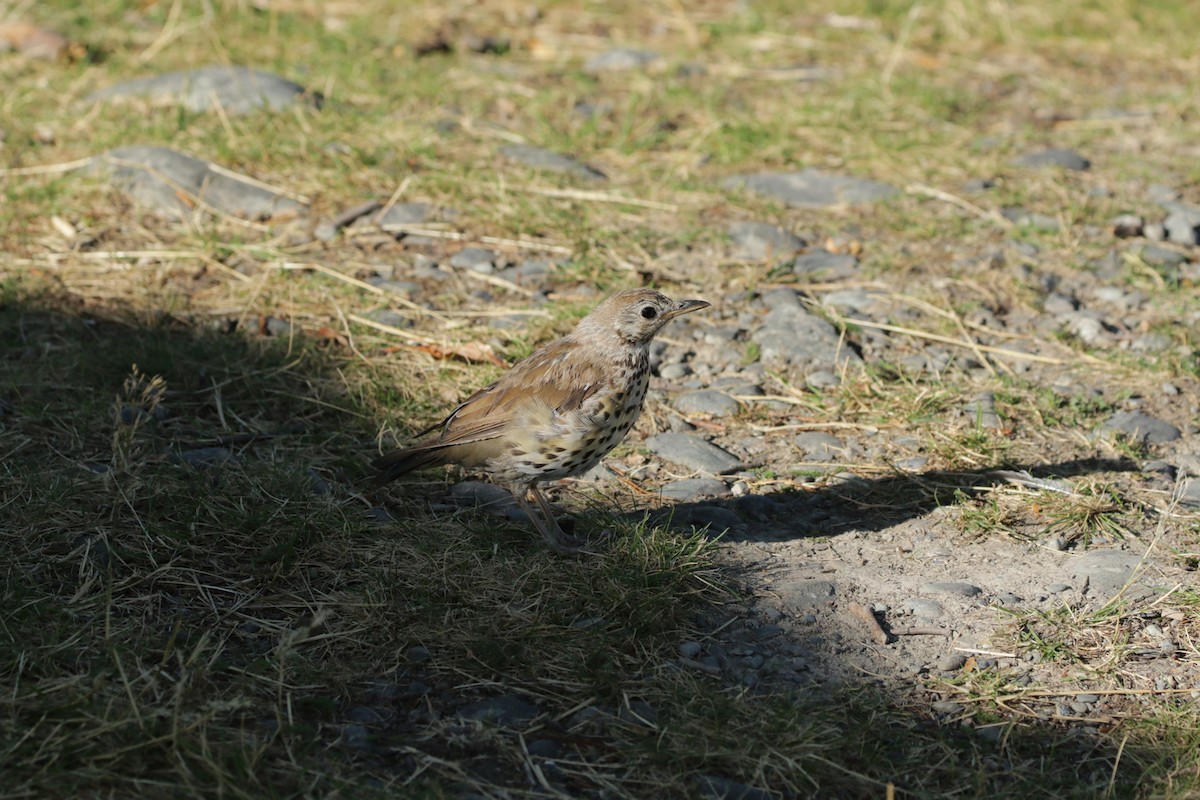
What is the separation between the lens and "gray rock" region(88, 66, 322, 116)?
835cm

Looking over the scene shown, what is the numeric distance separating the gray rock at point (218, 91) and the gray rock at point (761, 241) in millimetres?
3050

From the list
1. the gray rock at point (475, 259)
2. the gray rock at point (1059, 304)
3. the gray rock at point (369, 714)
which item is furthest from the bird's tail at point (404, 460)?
the gray rock at point (1059, 304)

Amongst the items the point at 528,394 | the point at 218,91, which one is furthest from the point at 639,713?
the point at 218,91

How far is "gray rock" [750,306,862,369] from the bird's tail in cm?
200

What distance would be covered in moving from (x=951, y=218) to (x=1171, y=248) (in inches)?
46.3

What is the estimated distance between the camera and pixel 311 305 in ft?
20.8

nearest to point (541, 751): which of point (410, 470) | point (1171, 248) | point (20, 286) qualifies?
point (410, 470)

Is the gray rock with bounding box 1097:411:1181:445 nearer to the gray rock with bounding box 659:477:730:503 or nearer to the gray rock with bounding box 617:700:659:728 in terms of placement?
the gray rock with bounding box 659:477:730:503

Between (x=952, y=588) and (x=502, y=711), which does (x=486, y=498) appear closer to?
(x=502, y=711)

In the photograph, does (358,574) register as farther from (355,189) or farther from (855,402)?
(355,189)

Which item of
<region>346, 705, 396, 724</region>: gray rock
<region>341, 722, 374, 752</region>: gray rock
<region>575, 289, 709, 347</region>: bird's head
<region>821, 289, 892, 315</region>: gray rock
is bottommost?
<region>821, 289, 892, 315</region>: gray rock

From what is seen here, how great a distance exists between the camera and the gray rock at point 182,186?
7.32m

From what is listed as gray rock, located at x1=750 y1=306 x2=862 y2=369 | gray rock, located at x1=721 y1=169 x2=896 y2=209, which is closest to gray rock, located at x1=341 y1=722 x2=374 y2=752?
gray rock, located at x1=750 y1=306 x2=862 y2=369

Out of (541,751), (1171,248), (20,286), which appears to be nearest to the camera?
(541,751)
